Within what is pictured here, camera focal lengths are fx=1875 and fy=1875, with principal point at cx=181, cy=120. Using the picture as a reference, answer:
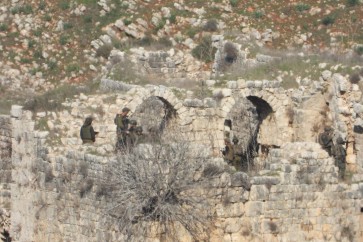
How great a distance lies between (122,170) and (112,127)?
384 cm

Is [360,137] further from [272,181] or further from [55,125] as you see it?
[55,125]

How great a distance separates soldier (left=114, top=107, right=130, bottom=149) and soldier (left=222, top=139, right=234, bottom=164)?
2600 millimetres

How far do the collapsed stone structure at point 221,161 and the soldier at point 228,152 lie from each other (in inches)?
7.7

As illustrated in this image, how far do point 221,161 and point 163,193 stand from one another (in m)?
1.55

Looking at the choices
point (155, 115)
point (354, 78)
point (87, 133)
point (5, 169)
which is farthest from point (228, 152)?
point (5, 169)

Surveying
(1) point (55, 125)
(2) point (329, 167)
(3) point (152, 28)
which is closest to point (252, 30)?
(3) point (152, 28)

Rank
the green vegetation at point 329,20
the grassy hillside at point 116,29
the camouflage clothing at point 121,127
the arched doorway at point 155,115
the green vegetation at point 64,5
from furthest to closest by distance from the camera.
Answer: the green vegetation at point 64,5, the green vegetation at point 329,20, the grassy hillside at point 116,29, the arched doorway at point 155,115, the camouflage clothing at point 121,127

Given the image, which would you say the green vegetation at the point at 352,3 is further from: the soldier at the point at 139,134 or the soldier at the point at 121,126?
the soldier at the point at 139,134

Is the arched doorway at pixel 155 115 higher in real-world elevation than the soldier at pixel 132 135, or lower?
higher

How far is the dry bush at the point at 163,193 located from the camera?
130 feet

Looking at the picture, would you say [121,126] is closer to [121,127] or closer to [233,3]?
[121,127]

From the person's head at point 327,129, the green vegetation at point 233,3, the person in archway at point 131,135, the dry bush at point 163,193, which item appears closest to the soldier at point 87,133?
the person in archway at point 131,135

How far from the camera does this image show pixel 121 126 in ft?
145

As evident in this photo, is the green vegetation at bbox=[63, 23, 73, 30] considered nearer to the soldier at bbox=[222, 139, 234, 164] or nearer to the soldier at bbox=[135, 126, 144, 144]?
the soldier at bbox=[222, 139, 234, 164]
